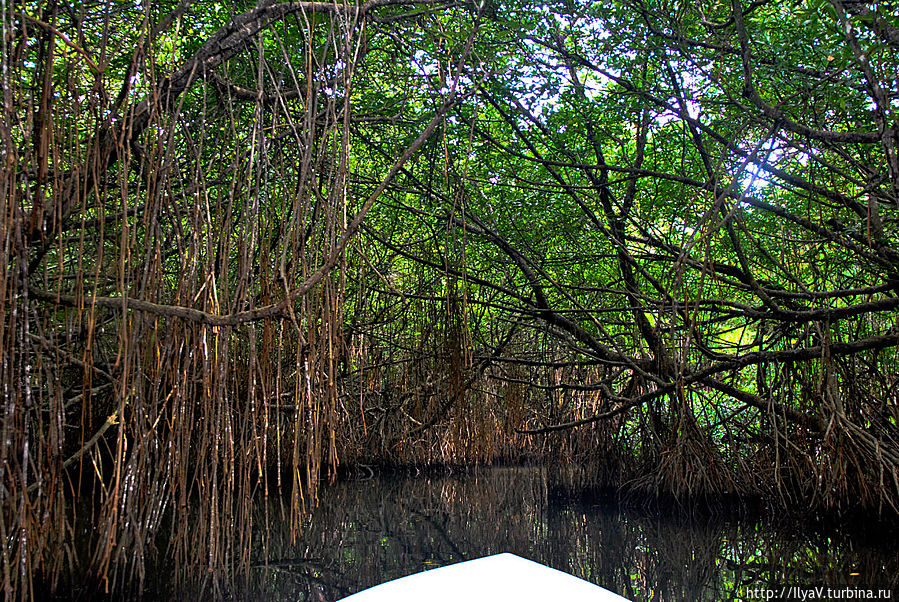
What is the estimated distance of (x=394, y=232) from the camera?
400cm

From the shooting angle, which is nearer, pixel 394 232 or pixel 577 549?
pixel 577 549

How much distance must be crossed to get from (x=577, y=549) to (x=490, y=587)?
264 cm

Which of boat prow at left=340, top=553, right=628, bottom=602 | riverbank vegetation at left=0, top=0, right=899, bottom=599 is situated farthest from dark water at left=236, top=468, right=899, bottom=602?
boat prow at left=340, top=553, right=628, bottom=602

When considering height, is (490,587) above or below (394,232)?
below

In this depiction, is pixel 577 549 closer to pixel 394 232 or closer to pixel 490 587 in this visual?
pixel 394 232

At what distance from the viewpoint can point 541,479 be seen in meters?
6.62

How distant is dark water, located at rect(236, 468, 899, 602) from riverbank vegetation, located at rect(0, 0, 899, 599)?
33cm

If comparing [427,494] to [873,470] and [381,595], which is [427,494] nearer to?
[873,470]

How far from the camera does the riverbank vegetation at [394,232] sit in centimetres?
143

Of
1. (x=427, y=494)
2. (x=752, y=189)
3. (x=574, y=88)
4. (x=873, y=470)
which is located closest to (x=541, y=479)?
(x=427, y=494)

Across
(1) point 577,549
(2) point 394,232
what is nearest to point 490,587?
(1) point 577,549

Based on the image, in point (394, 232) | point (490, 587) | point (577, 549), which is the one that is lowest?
point (577, 549)

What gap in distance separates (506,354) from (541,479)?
172 cm

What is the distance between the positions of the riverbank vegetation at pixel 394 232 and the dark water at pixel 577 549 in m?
0.33
